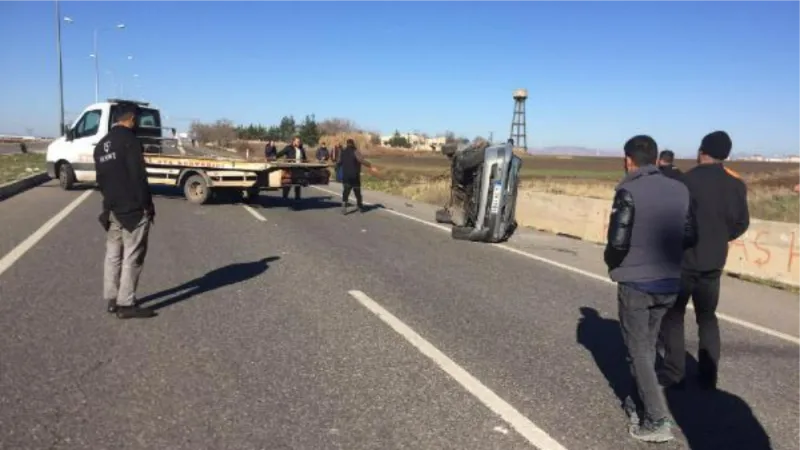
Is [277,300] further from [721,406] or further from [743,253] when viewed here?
[743,253]

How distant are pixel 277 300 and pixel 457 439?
3715 mm

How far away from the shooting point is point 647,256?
4141 millimetres

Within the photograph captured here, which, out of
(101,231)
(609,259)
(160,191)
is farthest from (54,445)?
(160,191)

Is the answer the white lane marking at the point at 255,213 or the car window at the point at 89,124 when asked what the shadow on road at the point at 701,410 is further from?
the car window at the point at 89,124

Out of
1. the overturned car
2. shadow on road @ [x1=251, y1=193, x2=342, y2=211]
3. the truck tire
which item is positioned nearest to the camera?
the overturned car

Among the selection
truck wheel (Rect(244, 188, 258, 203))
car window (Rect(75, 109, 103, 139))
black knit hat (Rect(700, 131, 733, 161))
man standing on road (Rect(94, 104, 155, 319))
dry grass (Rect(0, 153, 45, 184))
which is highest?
car window (Rect(75, 109, 103, 139))

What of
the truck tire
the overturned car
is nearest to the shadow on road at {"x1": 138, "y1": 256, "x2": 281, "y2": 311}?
the overturned car

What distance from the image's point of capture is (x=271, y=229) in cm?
1333

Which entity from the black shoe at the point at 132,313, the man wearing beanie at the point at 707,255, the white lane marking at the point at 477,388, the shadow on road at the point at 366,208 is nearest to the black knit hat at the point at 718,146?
the man wearing beanie at the point at 707,255

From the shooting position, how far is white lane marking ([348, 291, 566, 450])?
4051mm

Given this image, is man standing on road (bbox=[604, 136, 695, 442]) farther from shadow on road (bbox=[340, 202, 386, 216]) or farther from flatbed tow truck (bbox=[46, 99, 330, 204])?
flatbed tow truck (bbox=[46, 99, 330, 204])

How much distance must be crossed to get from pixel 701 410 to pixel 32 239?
1000 cm

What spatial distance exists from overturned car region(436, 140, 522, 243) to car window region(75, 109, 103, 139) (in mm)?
10986

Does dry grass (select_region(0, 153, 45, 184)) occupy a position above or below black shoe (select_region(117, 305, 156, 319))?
above
